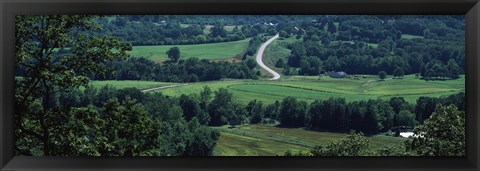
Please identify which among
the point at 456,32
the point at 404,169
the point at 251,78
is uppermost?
the point at 456,32

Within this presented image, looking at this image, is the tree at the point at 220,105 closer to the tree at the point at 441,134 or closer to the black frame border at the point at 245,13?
the black frame border at the point at 245,13

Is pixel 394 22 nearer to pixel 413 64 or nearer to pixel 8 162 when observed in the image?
pixel 413 64

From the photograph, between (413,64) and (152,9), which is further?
(413,64)

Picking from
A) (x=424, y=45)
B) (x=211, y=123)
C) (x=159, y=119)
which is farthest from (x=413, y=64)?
(x=159, y=119)

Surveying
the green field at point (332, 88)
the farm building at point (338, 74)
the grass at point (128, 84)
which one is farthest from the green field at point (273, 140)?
→ the grass at point (128, 84)

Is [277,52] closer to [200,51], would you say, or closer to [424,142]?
[200,51]

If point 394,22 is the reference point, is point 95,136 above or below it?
below

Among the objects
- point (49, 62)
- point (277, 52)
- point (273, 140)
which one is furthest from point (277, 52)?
point (49, 62)
